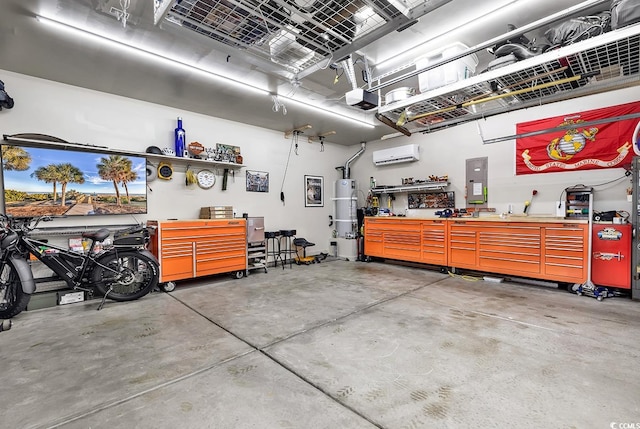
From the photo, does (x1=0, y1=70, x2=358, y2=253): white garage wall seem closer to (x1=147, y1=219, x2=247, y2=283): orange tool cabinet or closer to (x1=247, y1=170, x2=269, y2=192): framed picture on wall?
(x1=247, y1=170, x2=269, y2=192): framed picture on wall

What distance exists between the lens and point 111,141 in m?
4.15

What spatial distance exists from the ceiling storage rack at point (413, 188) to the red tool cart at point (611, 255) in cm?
237

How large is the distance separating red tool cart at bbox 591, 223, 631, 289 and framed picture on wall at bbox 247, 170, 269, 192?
5408 mm

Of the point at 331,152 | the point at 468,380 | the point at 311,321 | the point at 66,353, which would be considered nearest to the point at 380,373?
the point at 468,380

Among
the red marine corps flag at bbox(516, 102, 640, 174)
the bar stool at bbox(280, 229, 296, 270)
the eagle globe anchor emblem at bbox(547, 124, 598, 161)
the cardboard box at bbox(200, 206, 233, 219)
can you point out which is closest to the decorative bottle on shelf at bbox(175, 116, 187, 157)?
the cardboard box at bbox(200, 206, 233, 219)

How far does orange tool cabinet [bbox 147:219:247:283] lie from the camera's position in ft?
13.5

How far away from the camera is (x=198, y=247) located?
4453mm

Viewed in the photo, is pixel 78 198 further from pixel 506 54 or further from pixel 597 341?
pixel 597 341

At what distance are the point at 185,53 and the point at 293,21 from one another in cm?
182

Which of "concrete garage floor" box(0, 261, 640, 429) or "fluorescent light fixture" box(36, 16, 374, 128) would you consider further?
"fluorescent light fixture" box(36, 16, 374, 128)

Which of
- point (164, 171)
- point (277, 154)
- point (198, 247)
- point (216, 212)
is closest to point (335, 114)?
point (277, 154)

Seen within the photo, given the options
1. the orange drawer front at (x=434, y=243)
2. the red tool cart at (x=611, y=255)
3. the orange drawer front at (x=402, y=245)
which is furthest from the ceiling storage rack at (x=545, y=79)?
the orange drawer front at (x=402, y=245)

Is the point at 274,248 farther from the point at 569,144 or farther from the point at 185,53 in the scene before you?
the point at 569,144

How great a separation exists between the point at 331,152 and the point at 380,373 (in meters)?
6.02
